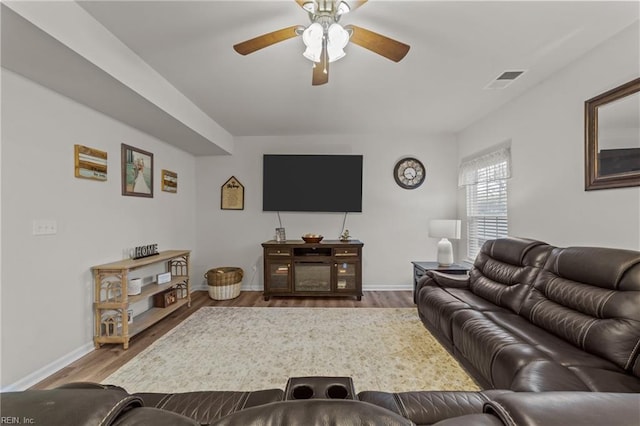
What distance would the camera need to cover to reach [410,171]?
4758mm

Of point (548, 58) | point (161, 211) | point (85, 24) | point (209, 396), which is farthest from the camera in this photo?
point (161, 211)

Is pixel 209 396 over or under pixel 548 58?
under

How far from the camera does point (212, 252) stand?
4.85 meters

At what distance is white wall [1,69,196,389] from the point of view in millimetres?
2025

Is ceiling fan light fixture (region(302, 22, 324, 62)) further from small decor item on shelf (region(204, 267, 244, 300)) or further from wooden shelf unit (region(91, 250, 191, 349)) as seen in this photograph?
small decor item on shelf (region(204, 267, 244, 300))

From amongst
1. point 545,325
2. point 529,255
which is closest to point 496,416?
point 545,325

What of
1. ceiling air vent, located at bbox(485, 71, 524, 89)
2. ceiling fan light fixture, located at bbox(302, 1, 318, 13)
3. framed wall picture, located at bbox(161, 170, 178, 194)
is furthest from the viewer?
framed wall picture, located at bbox(161, 170, 178, 194)

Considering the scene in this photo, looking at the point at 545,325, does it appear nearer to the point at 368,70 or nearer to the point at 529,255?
the point at 529,255

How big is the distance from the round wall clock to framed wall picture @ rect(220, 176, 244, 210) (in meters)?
2.72

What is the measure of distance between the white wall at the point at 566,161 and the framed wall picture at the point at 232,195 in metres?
3.96

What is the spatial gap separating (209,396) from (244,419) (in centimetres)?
71

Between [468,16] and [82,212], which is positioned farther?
[82,212]

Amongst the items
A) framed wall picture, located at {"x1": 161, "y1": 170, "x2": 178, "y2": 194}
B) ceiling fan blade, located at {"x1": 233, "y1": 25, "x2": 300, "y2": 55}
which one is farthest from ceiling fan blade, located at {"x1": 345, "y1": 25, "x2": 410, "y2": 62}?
framed wall picture, located at {"x1": 161, "y1": 170, "x2": 178, "y2": 194}

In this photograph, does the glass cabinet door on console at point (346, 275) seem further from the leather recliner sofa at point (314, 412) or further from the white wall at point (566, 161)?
the leather recliner sofa at point (314, 412)
